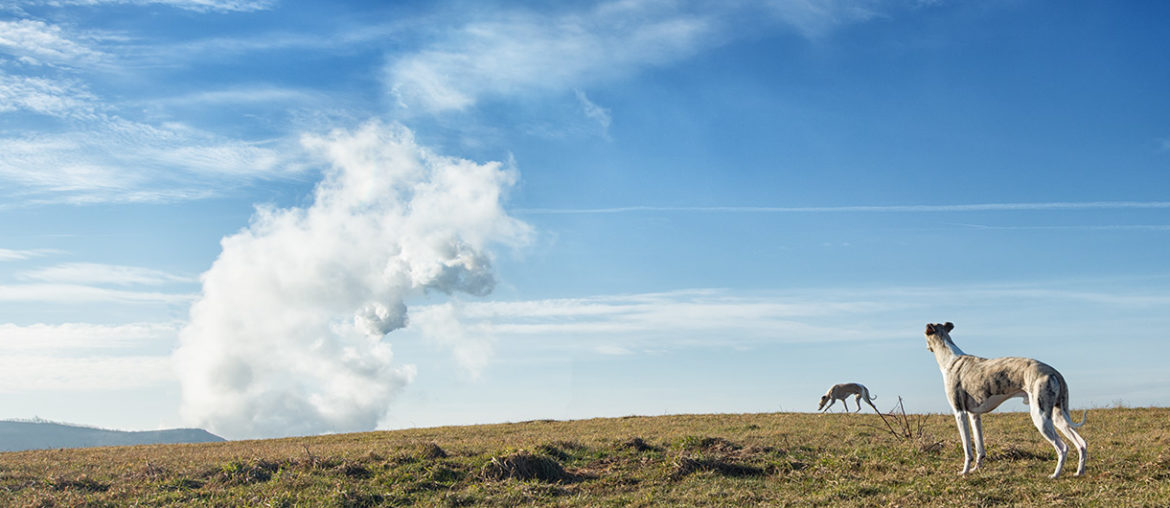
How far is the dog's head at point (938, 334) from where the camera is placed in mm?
15797

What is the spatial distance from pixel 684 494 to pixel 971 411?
5.90 m

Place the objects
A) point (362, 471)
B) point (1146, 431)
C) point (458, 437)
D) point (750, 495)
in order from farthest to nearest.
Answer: point (458, 437), point (1146, 431), point (362, 471), point (750, 495)

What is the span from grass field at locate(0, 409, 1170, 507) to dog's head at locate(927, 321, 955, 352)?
8.58ft

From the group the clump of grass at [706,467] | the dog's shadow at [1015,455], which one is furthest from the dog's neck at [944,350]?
the clump of grass at [706,467]

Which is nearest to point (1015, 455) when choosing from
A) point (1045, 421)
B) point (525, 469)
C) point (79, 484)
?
point (1045, 421)

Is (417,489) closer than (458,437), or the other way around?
(417,489)

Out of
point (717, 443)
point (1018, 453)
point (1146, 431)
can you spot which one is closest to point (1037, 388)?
point (1018, 453)

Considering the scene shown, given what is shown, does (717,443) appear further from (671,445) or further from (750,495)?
(750,495)

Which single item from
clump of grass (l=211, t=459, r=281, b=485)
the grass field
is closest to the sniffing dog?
the grass field

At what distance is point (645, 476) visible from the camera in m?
16.7

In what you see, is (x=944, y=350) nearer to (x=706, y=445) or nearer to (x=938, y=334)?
(x=938, y=334)

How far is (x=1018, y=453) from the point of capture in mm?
16766

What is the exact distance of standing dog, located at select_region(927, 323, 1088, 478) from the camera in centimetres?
1314

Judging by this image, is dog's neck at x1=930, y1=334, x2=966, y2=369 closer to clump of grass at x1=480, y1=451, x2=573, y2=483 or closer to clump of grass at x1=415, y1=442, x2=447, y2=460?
clump of grass at x1=480, y1=451, x2=573, y2=483
